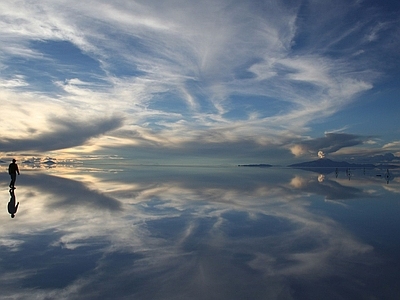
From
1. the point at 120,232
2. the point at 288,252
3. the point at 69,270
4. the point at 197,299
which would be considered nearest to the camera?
the point at 197,299

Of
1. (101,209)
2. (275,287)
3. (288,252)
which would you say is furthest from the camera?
(101,209)

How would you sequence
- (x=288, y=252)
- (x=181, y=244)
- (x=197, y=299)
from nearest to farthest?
(x=197, y=299), (x=288, y=252), (x=181, y=244)

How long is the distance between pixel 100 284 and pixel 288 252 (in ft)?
18.0

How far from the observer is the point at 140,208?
1688 cm

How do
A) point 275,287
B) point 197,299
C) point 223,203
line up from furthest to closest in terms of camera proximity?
point 223,203 < point 275,287 < point 197,299

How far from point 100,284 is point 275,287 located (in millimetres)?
3875

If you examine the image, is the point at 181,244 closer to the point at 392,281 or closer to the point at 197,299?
the point at 197,299

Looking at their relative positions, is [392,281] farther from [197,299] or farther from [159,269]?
[159,269]

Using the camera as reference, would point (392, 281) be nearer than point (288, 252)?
Yes

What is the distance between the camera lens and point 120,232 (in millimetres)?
11422

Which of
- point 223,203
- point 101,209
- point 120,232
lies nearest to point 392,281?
point 120,232

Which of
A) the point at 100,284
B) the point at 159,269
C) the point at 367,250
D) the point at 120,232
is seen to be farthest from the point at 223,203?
the point at 100,284

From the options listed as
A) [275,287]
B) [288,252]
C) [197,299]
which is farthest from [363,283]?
[197,299]

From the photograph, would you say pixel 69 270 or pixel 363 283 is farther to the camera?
pixel 69 270
